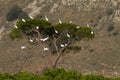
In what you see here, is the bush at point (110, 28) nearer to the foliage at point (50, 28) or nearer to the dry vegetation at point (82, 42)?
the dry vegetation at point (82, 42)

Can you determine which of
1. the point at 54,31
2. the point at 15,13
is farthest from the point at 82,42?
the point at 54,31

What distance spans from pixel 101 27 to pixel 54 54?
12141 mm

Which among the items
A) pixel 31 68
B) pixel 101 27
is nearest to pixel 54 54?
pixel 31 68

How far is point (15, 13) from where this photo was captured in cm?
10300

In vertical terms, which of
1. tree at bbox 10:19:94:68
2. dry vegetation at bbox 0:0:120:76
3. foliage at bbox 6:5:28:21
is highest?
tree at bbox 10:19:94:68

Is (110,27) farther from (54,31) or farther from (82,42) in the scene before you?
(54,31)

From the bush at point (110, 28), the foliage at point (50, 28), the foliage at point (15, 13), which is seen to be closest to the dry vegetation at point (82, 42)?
the bush at point (110, 28)

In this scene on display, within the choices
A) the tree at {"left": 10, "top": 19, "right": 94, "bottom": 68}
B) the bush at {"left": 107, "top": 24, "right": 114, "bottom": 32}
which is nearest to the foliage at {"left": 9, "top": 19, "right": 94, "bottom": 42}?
the tree at {"left": 10, "top": 19, "right": 94, "bottom": 68}

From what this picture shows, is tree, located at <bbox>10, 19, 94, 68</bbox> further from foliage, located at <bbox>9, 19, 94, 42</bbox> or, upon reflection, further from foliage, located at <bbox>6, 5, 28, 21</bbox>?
foliage, located at <bbox>6, 5, 28, 21</bbox>

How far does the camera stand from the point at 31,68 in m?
85.4

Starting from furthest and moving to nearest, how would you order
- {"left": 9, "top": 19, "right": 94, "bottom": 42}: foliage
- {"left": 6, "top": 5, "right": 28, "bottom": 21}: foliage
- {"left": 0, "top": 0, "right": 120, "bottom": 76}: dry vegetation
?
{"left": 6, "top": 5, "right": 28, "bottom": 21}: foliage
{"left": 0, "top": 0, "right": 120, "bottom": 76}: dry vegetation
{"left": 9, "top": 19, "right": 94, "bottom": 42}: foliage

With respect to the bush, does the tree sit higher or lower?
higher

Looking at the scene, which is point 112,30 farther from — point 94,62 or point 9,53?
point 9,53

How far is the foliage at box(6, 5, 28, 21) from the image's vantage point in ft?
334
